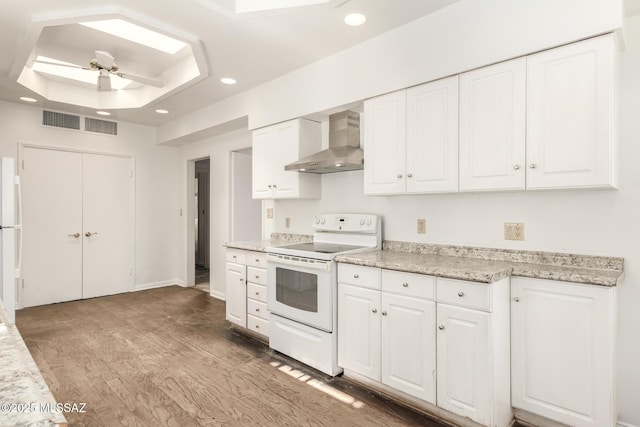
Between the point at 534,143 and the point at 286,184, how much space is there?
224 cm

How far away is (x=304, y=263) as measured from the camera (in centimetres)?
284

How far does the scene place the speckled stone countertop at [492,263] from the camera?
6.30ft

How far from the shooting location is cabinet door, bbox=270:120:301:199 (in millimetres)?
3529

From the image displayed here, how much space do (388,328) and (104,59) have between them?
10.5 feet

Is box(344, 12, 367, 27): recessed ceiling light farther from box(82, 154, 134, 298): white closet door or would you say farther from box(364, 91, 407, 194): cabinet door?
box(82, 154, 134, 298): white closet door

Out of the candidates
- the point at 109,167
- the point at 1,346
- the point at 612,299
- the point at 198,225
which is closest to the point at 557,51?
the point at 612,299

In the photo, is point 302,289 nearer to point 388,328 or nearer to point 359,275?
point 359,275

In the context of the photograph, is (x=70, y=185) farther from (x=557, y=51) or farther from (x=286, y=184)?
(x=557, y=51)

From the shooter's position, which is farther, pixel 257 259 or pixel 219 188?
pixel 219 188

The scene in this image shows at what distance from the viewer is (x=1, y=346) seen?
33.4 inches

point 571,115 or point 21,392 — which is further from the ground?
point 571,115

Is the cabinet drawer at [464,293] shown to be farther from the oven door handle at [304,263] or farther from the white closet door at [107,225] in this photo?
the white closet door at [107,225]

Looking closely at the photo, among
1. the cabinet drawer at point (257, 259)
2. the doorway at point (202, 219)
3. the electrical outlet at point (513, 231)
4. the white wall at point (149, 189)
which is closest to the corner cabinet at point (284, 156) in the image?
the cabinet drawer at point (257, 259)

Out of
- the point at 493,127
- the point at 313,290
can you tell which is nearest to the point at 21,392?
the point at 313,290
